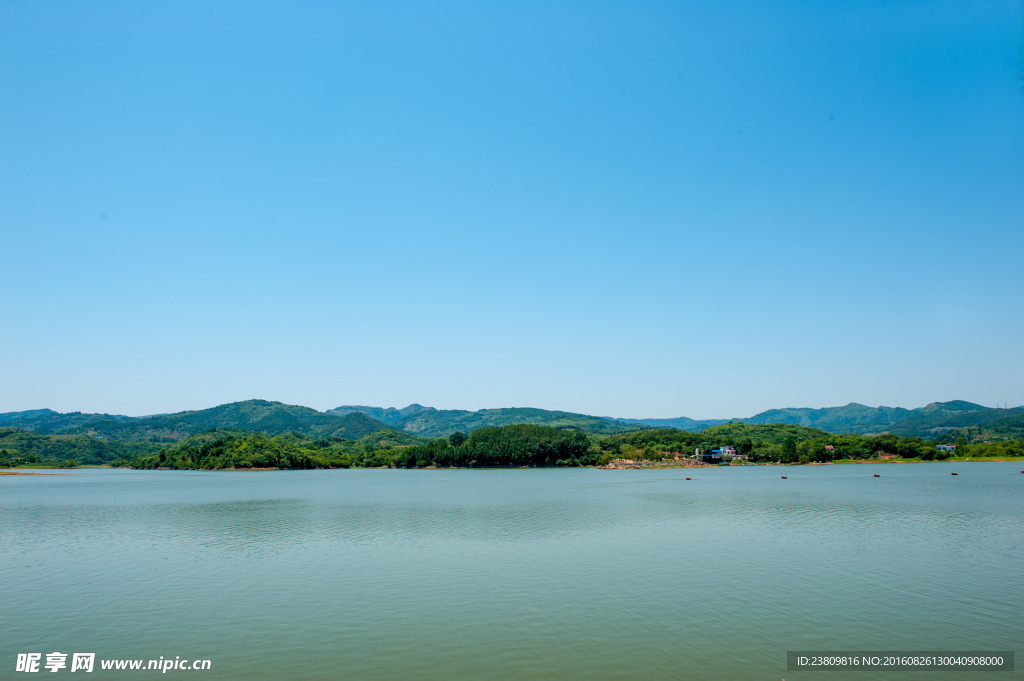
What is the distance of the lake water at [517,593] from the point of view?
1528 cm

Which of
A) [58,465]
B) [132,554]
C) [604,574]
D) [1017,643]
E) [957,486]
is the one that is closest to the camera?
[1017,643]

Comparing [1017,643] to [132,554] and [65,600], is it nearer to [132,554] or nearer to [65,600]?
[65,600]

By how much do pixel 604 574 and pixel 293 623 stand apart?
13.0 meters

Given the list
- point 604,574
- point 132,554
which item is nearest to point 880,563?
point 604,574

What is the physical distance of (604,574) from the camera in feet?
81.3

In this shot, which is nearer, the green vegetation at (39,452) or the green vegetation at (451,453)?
the green vegetation at (451,453)

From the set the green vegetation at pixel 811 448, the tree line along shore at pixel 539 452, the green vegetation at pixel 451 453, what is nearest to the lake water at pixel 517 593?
the green vegetation at pixel 451 453

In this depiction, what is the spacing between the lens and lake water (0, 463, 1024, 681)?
15.3 metres

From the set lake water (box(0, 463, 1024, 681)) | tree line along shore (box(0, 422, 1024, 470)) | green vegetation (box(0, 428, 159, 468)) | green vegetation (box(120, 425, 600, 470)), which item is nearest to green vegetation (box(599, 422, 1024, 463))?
tree line along shore (box(0, 422, 1024, 470))

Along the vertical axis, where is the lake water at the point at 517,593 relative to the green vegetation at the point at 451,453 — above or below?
above

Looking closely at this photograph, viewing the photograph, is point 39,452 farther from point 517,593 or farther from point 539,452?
point 517,593

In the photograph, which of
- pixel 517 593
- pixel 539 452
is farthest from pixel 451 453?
pixel 517 593

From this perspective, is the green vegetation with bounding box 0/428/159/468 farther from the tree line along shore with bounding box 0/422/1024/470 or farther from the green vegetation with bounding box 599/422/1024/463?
the green vegetation with bounding box 599/422/1024/463

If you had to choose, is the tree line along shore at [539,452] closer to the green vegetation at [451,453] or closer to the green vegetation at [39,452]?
the green vegetation at [451,453]
